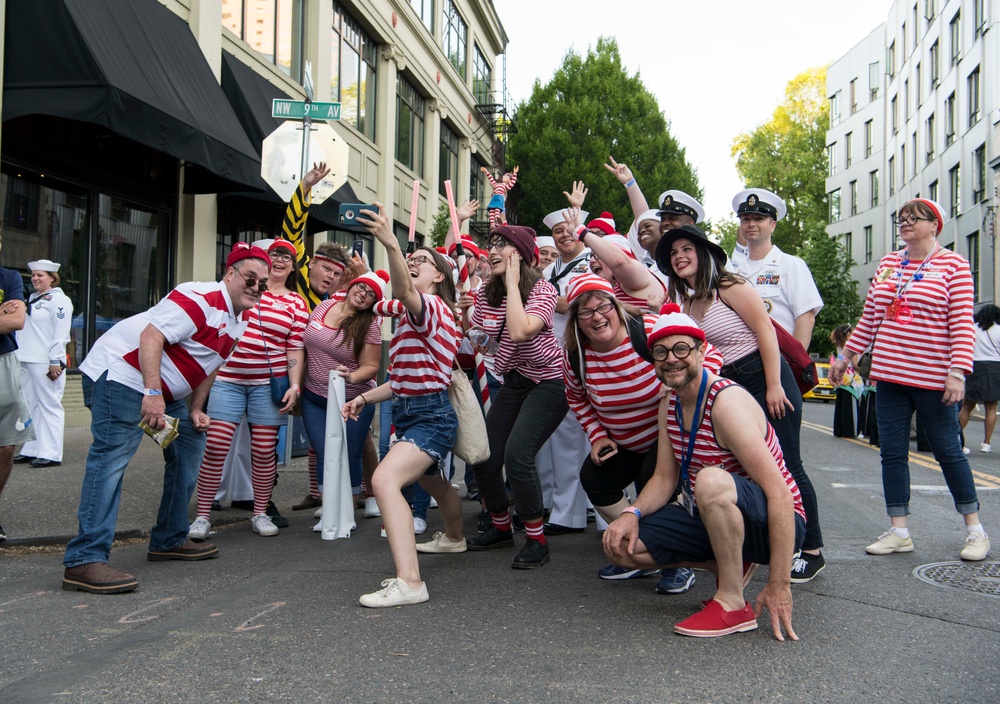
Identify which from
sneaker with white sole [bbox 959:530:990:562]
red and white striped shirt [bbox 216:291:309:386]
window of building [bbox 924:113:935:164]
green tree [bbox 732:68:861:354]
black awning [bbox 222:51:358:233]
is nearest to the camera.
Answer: sneaker with white sole [bbox 959:530:990:562]

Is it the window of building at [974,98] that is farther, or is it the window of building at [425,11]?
the window of building at [974,98]

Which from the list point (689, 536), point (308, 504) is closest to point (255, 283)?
point (308, 504)

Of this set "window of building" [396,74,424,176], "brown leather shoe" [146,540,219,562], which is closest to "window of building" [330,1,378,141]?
"window of building" [396,74,424,176]

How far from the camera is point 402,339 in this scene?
523cm

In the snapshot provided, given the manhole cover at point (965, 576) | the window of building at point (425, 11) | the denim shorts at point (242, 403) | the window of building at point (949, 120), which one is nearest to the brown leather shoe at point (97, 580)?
the denim shorts at point (242, 403)

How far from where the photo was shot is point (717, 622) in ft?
13.1

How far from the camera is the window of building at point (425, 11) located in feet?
79.5

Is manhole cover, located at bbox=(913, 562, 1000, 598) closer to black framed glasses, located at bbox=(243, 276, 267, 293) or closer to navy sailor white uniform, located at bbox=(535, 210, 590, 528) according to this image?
navy sailor white uniform, located at bbox=(535, 210, 590, 528)

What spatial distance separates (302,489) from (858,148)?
51626 mm

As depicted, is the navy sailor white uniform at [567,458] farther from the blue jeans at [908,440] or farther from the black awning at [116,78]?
the black awning at [116,78]

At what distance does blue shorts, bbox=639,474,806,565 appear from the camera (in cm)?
402

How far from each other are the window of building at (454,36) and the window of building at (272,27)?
36.6 ft

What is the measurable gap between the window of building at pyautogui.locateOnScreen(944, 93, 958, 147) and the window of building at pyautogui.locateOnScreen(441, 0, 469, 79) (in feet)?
61.3

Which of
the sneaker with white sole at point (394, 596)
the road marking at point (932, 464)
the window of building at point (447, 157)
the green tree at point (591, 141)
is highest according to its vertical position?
the green tree at point (591, 141)
